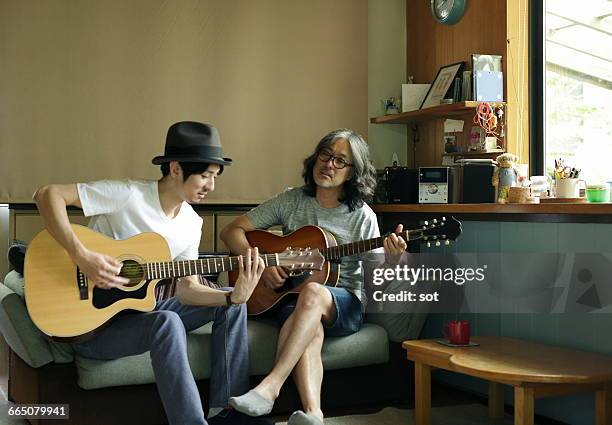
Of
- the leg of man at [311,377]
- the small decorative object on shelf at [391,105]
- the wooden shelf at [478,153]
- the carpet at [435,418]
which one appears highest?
the small decorative object on shelf at [391,105]

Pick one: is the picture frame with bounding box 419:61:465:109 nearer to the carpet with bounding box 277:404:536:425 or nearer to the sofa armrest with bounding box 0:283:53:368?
the carpet with bounding box 277:404:536:425

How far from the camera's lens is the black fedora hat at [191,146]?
282 centimetres

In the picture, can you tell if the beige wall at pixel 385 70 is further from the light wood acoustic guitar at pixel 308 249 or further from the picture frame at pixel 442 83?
the light wood acoustic guitar at pixel 308 249

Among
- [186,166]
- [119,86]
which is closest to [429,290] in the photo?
[186,166]

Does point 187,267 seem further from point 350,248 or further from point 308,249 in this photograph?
point 350,248

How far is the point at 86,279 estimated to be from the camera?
2607mm

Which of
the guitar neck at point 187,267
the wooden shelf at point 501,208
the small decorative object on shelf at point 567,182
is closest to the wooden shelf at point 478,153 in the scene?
the wooden shelf at point 501,208

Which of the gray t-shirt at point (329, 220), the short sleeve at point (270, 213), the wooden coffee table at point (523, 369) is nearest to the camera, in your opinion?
the wooden coffee table at point (523, 369)

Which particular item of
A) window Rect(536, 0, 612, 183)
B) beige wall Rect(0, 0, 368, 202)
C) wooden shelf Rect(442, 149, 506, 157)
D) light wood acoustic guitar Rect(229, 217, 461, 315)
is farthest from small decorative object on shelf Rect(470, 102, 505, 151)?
beige wall Rect(0, 0, 368, 202)

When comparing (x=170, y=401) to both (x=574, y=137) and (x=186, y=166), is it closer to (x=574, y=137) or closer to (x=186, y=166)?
(x=186, y=166)

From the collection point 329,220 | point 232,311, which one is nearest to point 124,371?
point 232,311

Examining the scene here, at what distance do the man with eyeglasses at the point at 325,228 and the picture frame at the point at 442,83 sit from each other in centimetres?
72

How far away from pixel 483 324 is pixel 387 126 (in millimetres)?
1421

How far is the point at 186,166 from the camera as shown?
2832 mm
